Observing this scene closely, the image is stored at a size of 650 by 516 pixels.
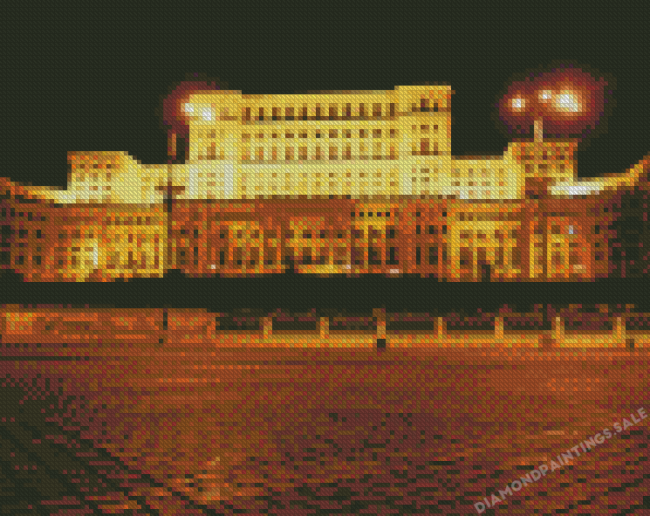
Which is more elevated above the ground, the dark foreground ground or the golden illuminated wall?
the golden illuminated wall

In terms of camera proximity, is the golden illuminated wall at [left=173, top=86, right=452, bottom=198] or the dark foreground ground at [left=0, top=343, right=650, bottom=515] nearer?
the dark foreground ground at [left=0, top=343, right=650, bottom=515]

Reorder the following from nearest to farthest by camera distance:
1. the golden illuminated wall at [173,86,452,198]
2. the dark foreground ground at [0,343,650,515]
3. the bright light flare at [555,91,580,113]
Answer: the dark foreground ground at [0,343,650,515] → the bright light flare at [555,91,580,113] → the golden illuminated wall at [173,86,452,198]

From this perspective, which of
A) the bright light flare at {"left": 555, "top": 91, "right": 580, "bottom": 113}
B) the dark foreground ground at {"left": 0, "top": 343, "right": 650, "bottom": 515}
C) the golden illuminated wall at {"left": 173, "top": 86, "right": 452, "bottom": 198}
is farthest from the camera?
the golden illuminated wall at {"left": 173, "top": 86, "right": 452, "bottom": 198}

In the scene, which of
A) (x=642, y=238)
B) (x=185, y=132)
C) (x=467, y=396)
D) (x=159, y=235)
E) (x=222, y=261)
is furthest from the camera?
(x=185, y=132)

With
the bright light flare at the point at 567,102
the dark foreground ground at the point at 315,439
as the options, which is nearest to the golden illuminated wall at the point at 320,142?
the bright light flare at the point at 567,102

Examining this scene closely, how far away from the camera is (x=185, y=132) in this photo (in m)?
28.5

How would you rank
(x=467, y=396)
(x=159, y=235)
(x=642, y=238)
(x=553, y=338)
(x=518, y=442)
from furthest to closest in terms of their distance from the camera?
(x=159, y=235) < (x=642, y=238) < (x=553, y=338) < (x=467, y=396) < (x=518, y=442)

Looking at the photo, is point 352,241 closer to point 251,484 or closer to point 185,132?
point 185,132

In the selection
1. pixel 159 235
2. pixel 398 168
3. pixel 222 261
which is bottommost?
pixel 222 261

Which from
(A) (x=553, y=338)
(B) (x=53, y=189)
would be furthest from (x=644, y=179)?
(B) (x=53, y=189)

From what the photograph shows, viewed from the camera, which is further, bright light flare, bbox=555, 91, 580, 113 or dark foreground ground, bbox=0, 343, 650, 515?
bright light flare, bbox=555, 91, 580, 113

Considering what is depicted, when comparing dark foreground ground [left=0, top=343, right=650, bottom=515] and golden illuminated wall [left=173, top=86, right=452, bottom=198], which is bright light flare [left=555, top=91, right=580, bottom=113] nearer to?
golden illuminated wall [left=173, top=86, right=452, bottom=198]

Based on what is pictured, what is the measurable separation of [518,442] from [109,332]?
10187 mm

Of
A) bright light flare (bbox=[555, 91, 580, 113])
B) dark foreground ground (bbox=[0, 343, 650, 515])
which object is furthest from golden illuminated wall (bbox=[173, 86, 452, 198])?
dark foreground ground (bbox=[0, 343, 650, 515])
